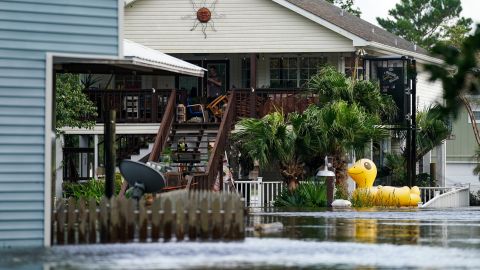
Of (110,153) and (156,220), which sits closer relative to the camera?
(156,220)

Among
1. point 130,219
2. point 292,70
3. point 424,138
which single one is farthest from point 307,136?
Answer: point 130,219

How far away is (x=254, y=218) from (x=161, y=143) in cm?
977

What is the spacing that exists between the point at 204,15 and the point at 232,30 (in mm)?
1067

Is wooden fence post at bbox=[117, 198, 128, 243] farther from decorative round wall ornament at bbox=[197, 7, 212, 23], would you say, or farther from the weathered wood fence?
decorative round wall ornament at bbox=[197, 7, 212, 23]

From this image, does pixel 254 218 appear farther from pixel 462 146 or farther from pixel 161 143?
pixel 462 146

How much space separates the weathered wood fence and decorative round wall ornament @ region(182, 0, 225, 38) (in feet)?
82.5

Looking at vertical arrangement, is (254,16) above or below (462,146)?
above

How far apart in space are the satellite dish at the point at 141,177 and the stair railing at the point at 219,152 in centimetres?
1051

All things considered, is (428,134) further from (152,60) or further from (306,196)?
(152,60)

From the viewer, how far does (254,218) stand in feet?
99.5

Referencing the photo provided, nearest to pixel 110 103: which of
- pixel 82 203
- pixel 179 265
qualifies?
pixel 82 203

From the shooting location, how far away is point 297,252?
20.6 metres

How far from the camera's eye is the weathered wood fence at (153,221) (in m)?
22.0

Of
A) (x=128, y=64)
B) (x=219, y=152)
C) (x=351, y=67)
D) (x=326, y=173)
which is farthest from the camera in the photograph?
(x=351, y=67)
